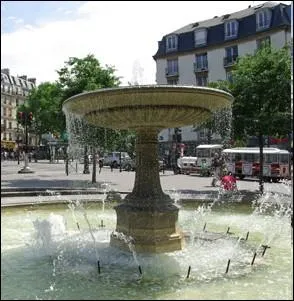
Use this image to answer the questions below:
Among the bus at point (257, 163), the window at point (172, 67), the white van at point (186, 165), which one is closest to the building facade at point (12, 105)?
the window at point (172, 67)

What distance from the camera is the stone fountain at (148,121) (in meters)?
7.52

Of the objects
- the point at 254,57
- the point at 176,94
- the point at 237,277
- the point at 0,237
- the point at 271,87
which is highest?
the point at 254,57

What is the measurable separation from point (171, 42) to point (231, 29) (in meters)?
8.31

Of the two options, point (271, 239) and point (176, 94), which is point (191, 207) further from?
point (176, 94)

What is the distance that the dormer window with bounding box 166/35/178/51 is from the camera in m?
57.4

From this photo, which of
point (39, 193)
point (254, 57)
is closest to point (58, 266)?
point (39, 193)

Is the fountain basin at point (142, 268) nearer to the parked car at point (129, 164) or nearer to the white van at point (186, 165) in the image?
the white van at point (186, 165)

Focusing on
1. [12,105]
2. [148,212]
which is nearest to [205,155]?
[148,212]

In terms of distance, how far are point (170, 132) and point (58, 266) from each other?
170 ft

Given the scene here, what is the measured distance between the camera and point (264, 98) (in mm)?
19438

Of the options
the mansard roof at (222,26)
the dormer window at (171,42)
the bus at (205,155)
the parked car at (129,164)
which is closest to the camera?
the bus at (205,155)

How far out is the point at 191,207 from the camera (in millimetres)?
14664

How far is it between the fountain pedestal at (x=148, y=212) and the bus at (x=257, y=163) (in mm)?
25126

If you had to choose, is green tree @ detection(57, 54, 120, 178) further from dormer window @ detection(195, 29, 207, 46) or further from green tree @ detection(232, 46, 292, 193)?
dormer window @ detection(195, 29, 207, 46)
